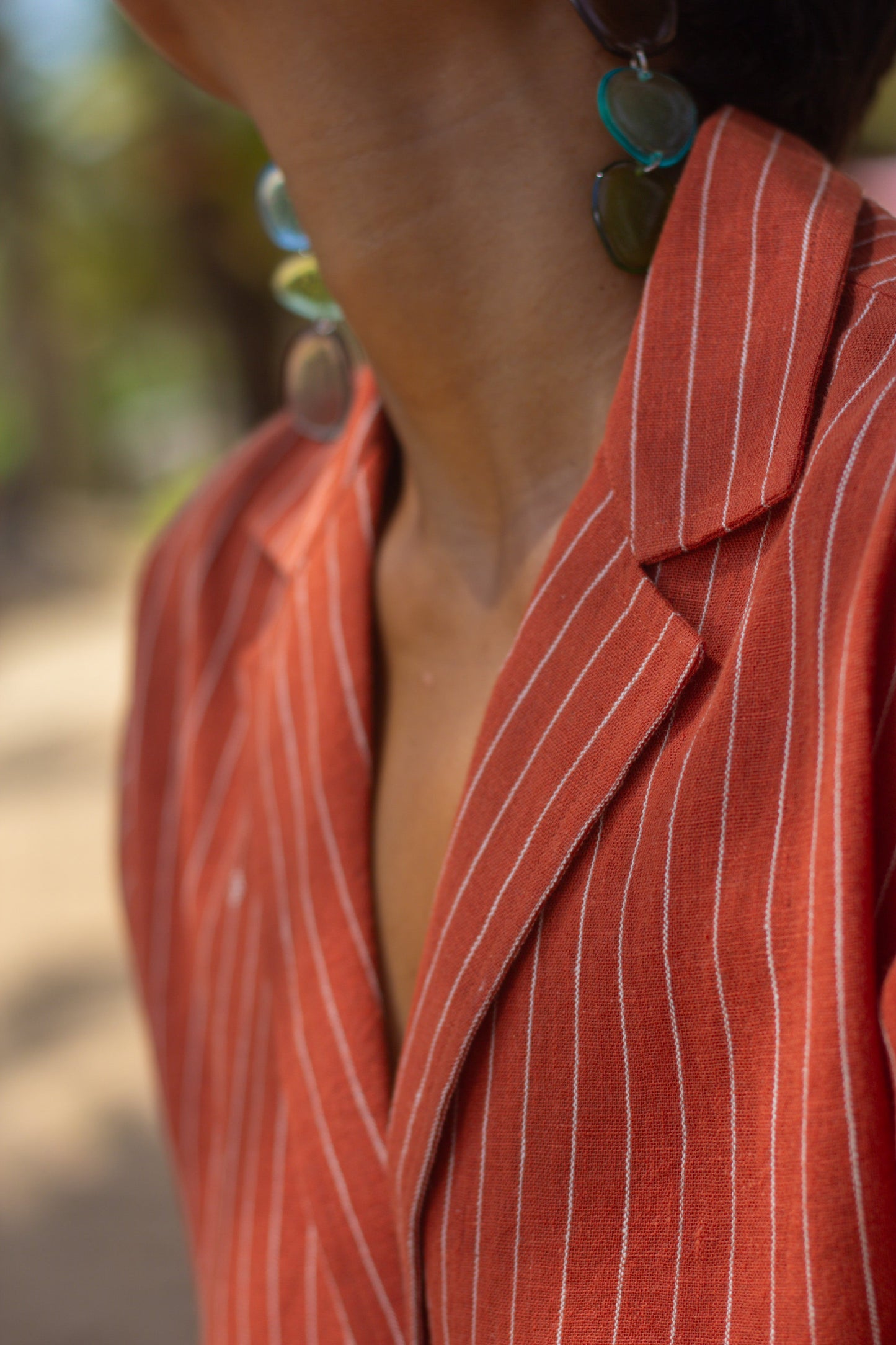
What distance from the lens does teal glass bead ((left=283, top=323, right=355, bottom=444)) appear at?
3.99 ft

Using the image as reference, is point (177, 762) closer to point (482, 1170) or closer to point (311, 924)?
point (311, 924)

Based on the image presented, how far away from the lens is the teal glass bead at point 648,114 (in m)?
0.81

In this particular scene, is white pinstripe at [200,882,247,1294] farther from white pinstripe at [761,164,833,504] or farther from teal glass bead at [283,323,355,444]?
white pinstripe at [761,164,833,504]

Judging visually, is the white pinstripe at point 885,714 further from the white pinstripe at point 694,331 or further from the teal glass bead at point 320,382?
the teal glass bead at point 320,382

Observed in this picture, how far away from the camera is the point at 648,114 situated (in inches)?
32.3

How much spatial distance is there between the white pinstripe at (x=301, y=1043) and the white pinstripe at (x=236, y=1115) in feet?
0.18

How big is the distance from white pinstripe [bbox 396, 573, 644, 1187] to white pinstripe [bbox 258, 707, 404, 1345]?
103 millimetres

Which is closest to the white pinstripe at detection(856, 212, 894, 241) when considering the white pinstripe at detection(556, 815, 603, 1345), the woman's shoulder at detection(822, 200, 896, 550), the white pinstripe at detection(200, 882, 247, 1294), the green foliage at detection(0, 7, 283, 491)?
the woman's shoulder at detection(822, 200, 896, 550)

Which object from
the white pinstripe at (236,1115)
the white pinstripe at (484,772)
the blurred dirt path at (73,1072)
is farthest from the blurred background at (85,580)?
the white pinstripe at (236,1115)

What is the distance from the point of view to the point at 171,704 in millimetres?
1390

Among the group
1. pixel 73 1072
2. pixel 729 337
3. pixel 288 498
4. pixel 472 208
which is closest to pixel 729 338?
pixel 729 337

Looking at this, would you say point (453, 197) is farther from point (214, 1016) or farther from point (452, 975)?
point (214, 1016)

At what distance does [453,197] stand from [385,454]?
347 millimetres

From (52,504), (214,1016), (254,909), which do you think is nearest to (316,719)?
(254,909)
